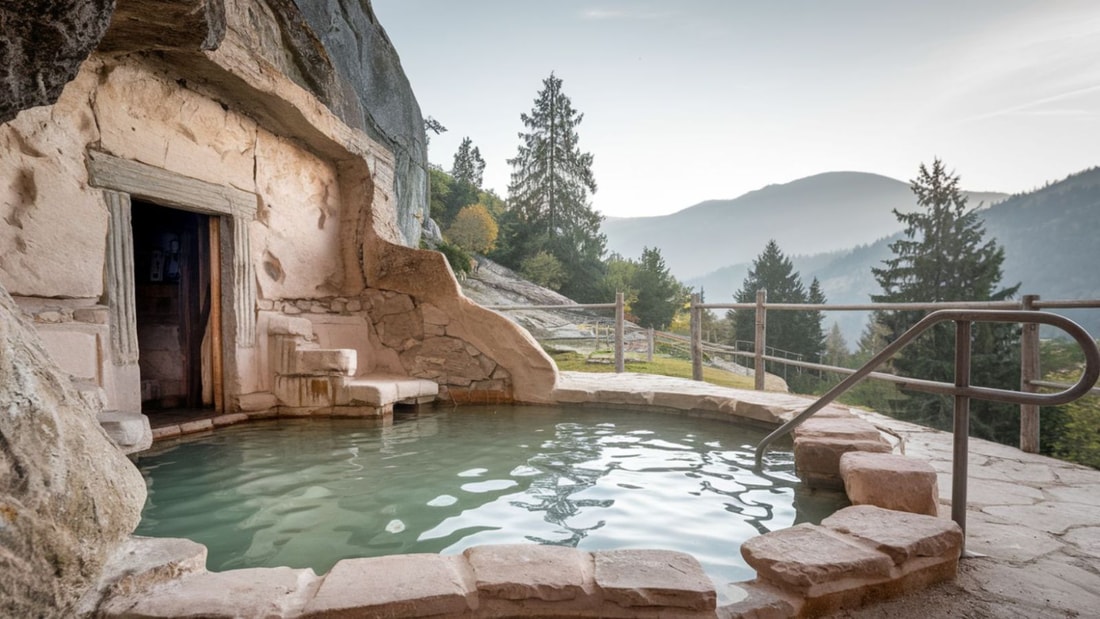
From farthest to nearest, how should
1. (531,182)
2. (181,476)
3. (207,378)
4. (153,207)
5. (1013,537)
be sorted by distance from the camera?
(531,182) → (153,207) → (207,378) → (181,476) → (1013,537)

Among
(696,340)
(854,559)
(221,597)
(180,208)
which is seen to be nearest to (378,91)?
(180,208)

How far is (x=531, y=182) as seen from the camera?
100ft

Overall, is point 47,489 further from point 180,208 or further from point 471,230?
point 471,230

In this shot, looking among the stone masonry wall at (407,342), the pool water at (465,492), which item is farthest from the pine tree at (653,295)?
the pool water at (465,492)

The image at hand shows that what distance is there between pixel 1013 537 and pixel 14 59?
4.21 meters

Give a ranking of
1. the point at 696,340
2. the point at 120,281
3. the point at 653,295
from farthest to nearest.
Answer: the point at 653,295 → the point at 696,340 → the point at 120,281

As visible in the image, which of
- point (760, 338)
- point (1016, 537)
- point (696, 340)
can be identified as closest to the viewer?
point (1016, 537)

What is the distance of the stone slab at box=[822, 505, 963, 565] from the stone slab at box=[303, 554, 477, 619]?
4.70ft

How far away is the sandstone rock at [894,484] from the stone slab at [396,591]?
6.17 feet

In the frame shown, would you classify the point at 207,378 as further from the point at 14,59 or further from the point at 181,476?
the point at 14,59

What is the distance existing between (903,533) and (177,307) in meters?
7.89

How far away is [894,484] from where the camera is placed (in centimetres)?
239

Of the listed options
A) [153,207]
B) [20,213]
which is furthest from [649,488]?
[153,207]

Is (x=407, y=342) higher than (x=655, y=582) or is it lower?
higher
